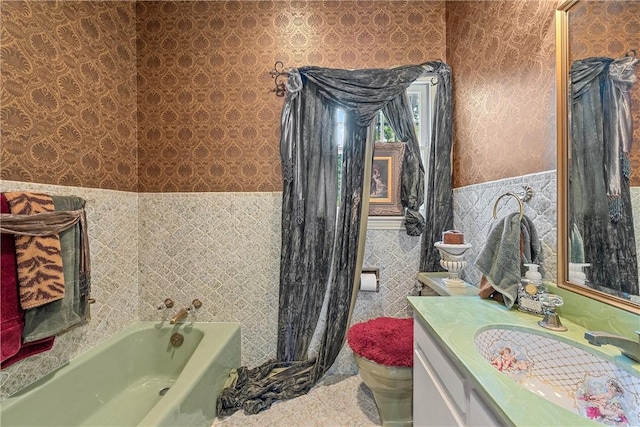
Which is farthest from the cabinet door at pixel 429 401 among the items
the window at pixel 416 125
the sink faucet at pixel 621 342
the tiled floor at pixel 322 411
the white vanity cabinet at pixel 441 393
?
the window at pixel 416 125

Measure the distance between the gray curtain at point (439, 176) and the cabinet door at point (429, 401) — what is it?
0.86 meters

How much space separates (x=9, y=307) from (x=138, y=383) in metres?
1.02

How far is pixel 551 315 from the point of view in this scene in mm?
882

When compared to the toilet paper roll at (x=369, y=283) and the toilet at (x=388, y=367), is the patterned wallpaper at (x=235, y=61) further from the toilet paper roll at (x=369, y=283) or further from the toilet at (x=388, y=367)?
the toilet at (x=388, y=367)

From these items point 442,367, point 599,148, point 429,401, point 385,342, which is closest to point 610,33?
point 599,148

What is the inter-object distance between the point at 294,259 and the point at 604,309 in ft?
4.77

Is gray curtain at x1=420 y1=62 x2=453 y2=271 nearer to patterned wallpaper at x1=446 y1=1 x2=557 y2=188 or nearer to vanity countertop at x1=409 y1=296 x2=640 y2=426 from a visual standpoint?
patterned wallpaper at x1=446 y1=1 x2=557 y2=188

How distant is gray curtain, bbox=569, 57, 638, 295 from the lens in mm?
773

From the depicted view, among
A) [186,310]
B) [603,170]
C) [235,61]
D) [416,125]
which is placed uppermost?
[235,61]

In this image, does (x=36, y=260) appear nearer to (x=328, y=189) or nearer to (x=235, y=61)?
(x=328, y=189)

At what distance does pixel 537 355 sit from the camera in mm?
833

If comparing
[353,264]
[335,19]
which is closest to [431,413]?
[353,264]

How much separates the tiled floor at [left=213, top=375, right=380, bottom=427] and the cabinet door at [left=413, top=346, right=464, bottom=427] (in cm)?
57

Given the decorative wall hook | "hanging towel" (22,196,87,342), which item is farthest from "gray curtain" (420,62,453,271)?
"hanging towel" (22,196,87,342)
